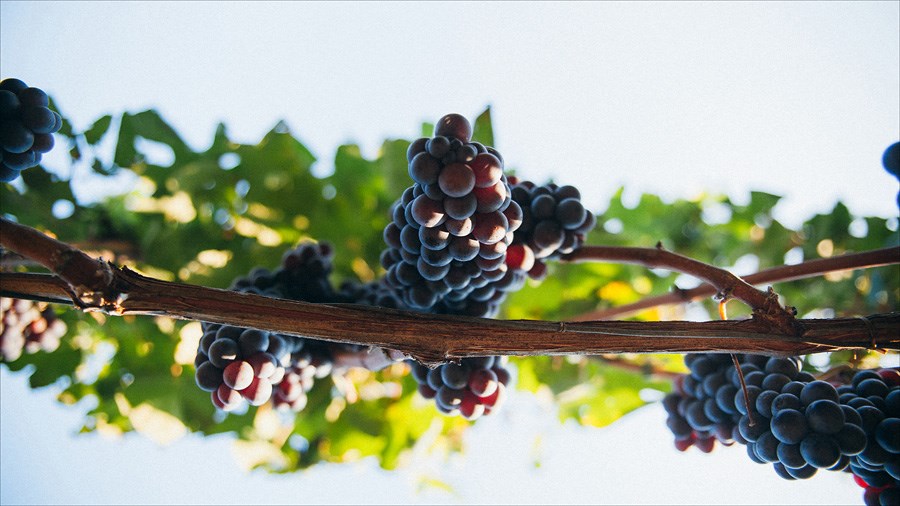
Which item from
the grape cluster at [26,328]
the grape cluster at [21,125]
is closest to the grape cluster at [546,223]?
the grape cluster at [21,125]

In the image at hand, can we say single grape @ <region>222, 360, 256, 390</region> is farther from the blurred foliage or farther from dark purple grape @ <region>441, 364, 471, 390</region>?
the blurred foliage

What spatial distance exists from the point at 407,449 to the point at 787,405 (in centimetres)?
173

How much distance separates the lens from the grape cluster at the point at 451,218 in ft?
3.41

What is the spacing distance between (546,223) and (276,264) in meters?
1.37

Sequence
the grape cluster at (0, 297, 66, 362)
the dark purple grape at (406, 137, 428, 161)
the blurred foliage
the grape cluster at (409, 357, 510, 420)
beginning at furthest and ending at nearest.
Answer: the blurred foliage < the grape cluster at (0, 297, 66, 362) < the grape cluster at (409, 357, 510, 420) < the dark purple grape at (406, 137, 428, 161)

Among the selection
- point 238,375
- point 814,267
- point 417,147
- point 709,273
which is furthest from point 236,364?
point 814,267

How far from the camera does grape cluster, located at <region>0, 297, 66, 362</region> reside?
1690 millimetres

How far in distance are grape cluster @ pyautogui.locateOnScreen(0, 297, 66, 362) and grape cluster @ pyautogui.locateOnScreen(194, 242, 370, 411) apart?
77 cm

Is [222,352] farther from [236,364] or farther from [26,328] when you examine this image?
[26,328]

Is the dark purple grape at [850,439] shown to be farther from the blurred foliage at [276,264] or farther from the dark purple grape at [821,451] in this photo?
the blurred foliage at [276,264]

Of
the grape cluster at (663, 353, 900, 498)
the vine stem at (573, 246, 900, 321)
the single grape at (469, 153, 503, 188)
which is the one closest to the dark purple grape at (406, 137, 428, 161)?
the single grape at (469, 153, 503, 188)

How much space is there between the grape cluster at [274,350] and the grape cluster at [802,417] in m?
0.87

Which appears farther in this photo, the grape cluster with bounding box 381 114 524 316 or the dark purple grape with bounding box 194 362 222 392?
the dark purple grape with bounding box 194 362 222 392

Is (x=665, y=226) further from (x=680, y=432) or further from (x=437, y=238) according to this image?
(x=437, y=238)
